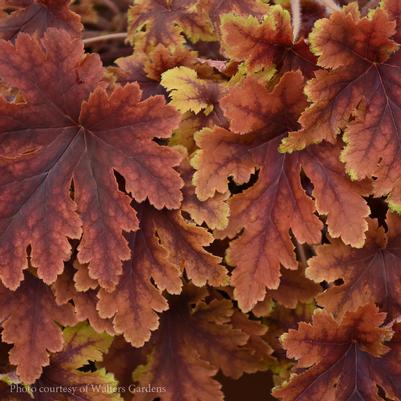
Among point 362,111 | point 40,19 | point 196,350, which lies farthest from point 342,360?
point 40,19

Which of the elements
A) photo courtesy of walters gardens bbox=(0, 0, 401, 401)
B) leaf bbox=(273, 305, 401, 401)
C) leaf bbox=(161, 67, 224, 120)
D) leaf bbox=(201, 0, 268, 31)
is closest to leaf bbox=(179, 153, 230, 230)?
photo courtesy of walters gardens bbox=(0, 0, 401, 401)

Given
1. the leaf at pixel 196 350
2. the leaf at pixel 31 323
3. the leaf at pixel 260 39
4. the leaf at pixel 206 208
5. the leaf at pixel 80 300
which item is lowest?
the leaf at pixel 196 350

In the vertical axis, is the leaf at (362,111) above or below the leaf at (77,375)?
above

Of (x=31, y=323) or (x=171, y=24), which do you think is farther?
(x=171, y=24)

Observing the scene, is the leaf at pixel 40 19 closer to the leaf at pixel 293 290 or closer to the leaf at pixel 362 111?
the leaf at pixel 362 111

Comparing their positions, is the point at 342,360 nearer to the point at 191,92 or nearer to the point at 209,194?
the point at 209,194

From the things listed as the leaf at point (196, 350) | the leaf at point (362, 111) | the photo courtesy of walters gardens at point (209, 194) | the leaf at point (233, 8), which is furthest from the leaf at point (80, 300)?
the leaf at point (233, 8)
